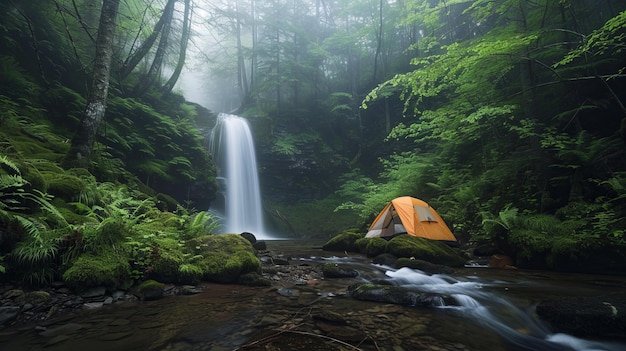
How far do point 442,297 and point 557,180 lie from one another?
22.7 ft

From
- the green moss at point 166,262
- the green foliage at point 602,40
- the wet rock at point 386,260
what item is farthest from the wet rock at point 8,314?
the green foliage at point 602,40

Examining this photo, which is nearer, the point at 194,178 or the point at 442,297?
the point at 442,297

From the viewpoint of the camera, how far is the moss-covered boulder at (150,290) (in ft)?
13.7

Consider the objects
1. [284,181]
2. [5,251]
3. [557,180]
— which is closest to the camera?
[5,251]

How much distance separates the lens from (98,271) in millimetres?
3951

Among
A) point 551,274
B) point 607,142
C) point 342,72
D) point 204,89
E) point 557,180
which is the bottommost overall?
point 551,274

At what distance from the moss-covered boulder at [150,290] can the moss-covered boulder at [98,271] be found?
0.98 feet

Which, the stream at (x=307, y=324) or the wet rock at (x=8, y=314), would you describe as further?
the wet rock at (x=8, y=314)

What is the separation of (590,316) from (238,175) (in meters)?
19.7

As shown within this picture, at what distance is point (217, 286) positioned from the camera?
16.8 feet

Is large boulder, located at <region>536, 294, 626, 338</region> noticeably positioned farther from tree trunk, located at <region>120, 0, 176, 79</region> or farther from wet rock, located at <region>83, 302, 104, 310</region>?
tree trunk, located at <region>120, 0, 176, 79</region>

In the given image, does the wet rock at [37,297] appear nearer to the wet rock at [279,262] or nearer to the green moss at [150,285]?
the green moss at [150,285]

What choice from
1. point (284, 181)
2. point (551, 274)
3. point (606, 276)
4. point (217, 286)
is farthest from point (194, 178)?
point (606, 276)

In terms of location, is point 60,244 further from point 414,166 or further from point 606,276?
point 414,166
